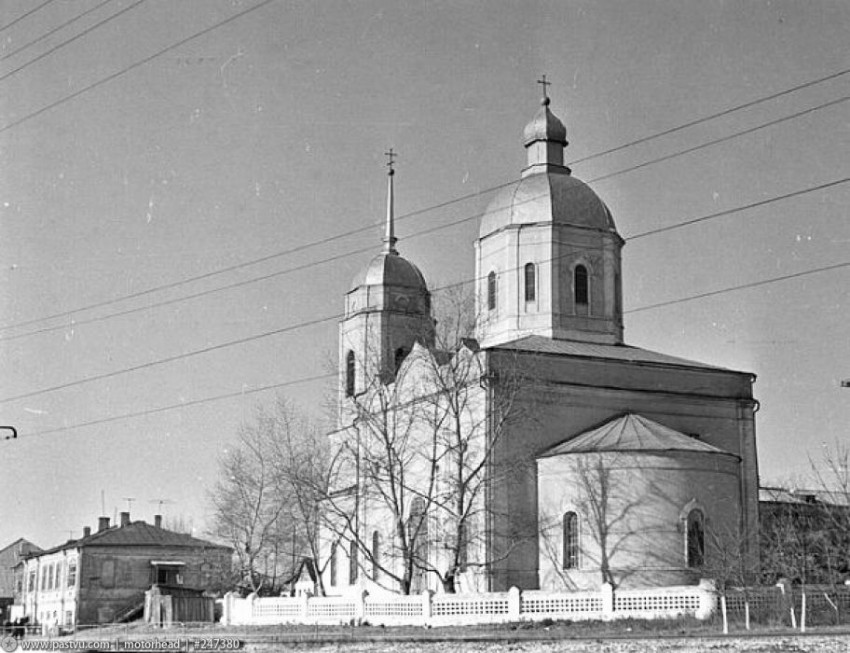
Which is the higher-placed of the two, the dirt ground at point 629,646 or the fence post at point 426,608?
the fence post at point 426,608

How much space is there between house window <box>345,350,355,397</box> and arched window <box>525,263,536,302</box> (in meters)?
10.5

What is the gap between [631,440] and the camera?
1506 inches

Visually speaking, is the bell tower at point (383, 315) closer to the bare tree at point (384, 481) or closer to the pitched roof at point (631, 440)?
the bare tree at point (384, 481)

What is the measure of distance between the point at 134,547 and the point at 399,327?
21338mm

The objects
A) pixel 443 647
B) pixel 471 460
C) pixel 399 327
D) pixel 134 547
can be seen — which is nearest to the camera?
pixel 443 647

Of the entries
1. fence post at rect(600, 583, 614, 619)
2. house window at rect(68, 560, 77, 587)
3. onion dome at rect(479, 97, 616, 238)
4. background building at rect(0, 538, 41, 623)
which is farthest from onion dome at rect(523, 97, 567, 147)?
background building at rect(0, 538, 41, 623)

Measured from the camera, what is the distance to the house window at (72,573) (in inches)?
2501

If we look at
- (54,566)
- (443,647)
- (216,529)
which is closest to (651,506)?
(443,647)

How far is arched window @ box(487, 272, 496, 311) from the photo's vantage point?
45156 millimetres

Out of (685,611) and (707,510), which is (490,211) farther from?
(685,611)

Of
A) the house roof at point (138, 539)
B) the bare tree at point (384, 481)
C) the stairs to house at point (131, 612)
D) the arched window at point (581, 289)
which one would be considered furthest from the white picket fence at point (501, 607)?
the house roof at point (138, 539)

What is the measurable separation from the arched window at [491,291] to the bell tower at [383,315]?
5385mm

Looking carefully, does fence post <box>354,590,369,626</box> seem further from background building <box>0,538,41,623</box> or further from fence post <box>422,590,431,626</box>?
background building <box>0,538,41,623</box>

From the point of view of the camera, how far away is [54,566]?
220ft
